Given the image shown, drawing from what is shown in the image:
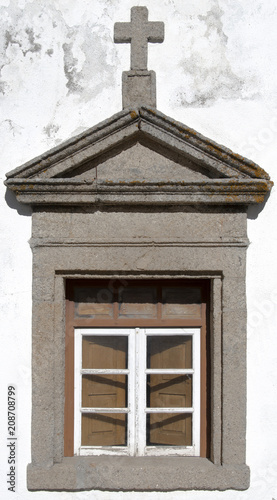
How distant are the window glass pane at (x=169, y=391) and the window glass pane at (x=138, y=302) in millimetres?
448

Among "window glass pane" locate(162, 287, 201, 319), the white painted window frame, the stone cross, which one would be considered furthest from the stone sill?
the stone cross

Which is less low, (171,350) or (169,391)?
(171,350)

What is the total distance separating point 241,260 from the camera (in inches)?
118

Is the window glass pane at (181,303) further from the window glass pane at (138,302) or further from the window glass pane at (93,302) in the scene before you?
the window glass pane at (93,302)

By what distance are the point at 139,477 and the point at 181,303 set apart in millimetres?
1165

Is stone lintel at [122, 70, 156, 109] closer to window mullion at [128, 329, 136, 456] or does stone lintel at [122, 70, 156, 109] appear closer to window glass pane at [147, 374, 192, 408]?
window mullion at [128, 329, 136, 456]

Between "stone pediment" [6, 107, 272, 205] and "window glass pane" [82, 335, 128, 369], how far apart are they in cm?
95

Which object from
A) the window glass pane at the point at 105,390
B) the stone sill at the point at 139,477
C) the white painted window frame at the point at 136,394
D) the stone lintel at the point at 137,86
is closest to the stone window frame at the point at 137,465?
the stone sill at the point at 139,477

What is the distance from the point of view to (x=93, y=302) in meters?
3.16

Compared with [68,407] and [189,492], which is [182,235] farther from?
[189,492]

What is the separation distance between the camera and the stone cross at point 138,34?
3043 mm

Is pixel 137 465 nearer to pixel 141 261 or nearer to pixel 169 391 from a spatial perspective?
pixel 169 391

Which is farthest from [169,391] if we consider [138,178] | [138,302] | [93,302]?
[138,178]

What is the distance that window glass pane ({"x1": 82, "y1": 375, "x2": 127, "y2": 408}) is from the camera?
317 centimetres
